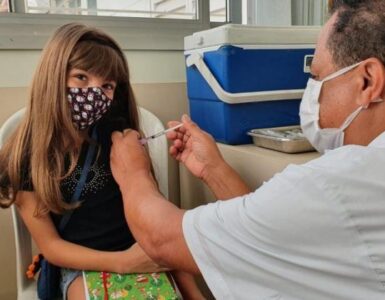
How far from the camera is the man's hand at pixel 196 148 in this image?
1017mm

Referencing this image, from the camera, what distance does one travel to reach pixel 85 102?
99 cm

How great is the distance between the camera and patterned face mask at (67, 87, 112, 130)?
99 centimetres

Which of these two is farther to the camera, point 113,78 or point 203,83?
point 203,83

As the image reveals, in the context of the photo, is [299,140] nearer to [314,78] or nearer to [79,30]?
[314,78]

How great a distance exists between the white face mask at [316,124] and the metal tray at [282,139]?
0.32 ft

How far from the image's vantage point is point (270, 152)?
1.04 metres

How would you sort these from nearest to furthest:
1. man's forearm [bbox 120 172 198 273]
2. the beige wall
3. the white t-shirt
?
1. the white t-shirt
2. man's forearm [bbox 120 172 198 273]
3. the beige wall

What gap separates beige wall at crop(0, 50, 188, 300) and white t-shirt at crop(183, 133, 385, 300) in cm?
91

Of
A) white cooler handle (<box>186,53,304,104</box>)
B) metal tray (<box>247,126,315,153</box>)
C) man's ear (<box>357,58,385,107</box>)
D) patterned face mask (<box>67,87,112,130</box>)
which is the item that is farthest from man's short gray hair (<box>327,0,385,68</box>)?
patterned face mask (<box>67,87,112,130</box>)

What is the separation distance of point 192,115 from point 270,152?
42 cm

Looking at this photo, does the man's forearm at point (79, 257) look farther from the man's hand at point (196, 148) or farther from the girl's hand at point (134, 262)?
the man's hand at point (196, 148)

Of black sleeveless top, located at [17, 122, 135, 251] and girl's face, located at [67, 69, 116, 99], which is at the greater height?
girl's face, located at [67, 69, 116, 99]

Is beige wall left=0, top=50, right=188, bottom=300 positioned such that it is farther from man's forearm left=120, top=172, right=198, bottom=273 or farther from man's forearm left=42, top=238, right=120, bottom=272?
man's forearm left=120, top=172, right=198, bottom=273

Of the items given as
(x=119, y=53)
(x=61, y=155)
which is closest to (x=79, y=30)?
(x=119, y=53)
